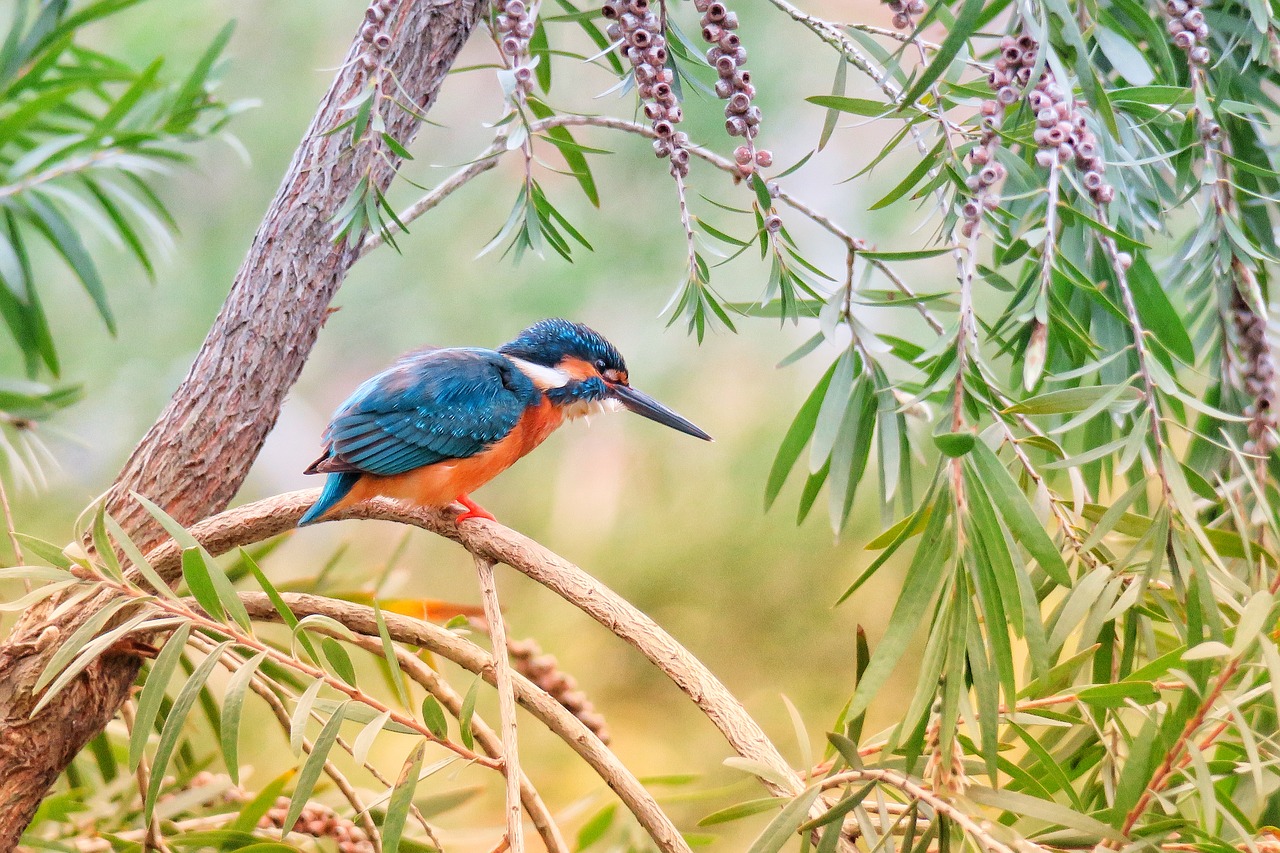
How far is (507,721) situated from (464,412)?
0.52 meters

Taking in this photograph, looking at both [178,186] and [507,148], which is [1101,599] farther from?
[178,186]

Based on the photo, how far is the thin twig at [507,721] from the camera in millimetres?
604

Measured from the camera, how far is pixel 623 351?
8.27 feet

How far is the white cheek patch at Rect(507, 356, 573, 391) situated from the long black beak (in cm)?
6

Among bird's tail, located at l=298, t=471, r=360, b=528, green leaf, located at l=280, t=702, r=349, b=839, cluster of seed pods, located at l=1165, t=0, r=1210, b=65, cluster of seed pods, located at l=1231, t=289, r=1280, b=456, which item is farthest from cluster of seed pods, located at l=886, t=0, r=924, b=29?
bird's tail, located at l=298, t=471, r=360, b=528

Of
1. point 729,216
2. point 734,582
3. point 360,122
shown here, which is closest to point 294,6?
point 729,216

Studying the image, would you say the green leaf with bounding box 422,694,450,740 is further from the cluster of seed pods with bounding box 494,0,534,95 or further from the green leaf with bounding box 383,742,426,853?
the cluster of seed pods with bounding box 494,0,534,95

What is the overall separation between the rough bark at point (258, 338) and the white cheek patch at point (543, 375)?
30 cm

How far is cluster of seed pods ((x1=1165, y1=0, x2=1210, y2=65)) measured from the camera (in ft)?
2.08

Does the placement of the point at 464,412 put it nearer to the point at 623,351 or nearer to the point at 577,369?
the point at 577,369

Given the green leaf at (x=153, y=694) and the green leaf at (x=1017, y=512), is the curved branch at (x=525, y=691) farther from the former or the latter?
the green leaf at (x=1017, y=512)

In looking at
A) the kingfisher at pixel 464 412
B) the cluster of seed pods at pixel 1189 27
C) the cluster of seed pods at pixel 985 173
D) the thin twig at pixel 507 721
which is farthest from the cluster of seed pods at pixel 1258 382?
the thin twig at pixel 507 721

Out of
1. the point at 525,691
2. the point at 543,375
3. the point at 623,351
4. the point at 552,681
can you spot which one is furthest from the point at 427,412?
the point at 623,351

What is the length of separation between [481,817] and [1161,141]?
2.00 meters
